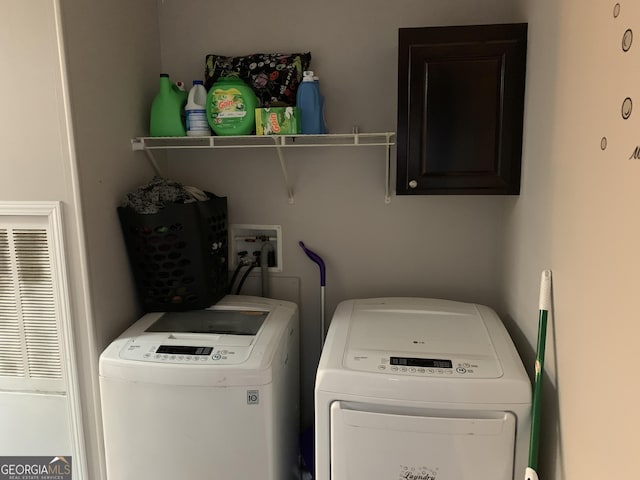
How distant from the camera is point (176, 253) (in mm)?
1872

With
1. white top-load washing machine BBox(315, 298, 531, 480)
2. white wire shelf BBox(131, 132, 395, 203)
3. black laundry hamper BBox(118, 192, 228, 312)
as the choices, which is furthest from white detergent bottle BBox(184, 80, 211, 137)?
white top-load washing machine BBox(315, 298, 531, 480)

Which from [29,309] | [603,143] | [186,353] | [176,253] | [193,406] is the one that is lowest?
[193,406]

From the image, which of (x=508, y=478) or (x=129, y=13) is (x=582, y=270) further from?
(x=129, y=13)

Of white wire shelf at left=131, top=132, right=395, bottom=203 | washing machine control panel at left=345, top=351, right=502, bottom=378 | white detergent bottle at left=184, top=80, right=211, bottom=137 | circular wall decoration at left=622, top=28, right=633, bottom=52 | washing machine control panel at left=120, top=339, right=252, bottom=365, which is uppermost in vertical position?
circular wall decoration at left=622, top=28, right=633, bottom=52

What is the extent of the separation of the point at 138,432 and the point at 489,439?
109 cm

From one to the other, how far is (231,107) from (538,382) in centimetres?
138

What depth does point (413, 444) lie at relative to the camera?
142 centimetres

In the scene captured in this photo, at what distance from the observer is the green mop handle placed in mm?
1332

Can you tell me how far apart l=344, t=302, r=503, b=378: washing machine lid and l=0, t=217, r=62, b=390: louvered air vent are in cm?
105

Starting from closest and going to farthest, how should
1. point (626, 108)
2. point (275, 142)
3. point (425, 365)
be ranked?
point (626, 108) → point (425, 365) → point (275, 142)

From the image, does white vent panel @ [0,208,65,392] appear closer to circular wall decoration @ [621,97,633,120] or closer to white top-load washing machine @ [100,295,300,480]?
white top-load washing machine @ [100,295,300,480]

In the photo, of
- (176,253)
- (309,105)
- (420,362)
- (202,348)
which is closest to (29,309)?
(176,253)

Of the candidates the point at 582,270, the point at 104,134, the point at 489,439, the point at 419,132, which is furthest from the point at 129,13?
the point at 489,439

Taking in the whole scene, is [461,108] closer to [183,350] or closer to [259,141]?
[259,141]
